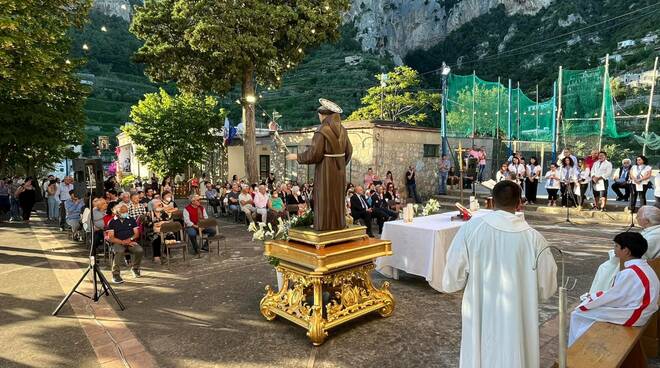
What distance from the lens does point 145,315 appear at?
537 cm

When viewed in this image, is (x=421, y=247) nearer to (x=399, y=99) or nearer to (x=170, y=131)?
(x=170, y=131)

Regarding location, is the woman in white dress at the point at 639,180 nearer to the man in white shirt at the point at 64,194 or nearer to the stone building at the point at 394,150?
the stone building at the point at 394,150

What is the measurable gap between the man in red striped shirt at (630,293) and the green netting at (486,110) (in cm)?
→ 1509

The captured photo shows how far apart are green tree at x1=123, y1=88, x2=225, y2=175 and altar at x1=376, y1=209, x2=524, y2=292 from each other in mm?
17002

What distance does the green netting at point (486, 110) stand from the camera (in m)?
18.1

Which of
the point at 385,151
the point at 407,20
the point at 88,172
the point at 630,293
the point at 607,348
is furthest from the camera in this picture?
the point at 407,20

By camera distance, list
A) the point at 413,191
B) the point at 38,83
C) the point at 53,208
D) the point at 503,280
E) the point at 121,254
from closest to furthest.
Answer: the point at 503,280 < the point at 121,254 < the point at 38,83 < the point at 53,208 < the point at 413,191

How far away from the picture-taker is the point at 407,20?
10269cm

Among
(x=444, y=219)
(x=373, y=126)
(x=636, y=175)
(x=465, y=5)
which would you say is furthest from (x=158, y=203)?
(x=465, y=5)

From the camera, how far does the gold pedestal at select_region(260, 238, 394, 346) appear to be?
175 inches

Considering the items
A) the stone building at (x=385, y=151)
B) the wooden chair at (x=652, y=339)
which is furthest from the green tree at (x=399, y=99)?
the wooden chair at (x=652, y=339)

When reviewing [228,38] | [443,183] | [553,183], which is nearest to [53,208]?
[228,38]

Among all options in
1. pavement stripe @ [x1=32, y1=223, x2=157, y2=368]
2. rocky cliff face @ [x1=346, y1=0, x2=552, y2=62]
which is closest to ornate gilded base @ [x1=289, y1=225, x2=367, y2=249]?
pavement stripe @ [x1=32, y1=223, x2=157, y2=368]

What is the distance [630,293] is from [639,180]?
10.4 m
